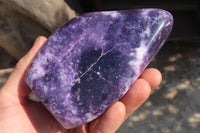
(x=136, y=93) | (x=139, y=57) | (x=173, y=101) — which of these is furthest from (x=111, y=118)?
(x=173, y=101)

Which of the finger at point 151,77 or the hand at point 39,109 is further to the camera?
the finger at point 151,77

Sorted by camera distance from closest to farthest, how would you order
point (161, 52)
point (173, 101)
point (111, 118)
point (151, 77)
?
point (111, 118), point (151, 77), point (173, 101), point (161, 52)

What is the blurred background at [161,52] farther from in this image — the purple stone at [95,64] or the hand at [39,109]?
the purple stone at [95,64]

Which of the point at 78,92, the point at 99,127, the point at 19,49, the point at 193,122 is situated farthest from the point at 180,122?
the point at 19,49

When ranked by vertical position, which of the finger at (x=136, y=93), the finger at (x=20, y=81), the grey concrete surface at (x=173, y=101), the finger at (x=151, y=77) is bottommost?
the grey concrete surface at (x=173, y=101)

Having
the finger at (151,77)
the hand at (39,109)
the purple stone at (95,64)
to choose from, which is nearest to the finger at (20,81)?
the hand at (39,109)

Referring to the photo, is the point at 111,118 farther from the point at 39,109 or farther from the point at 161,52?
the point at 161,52
